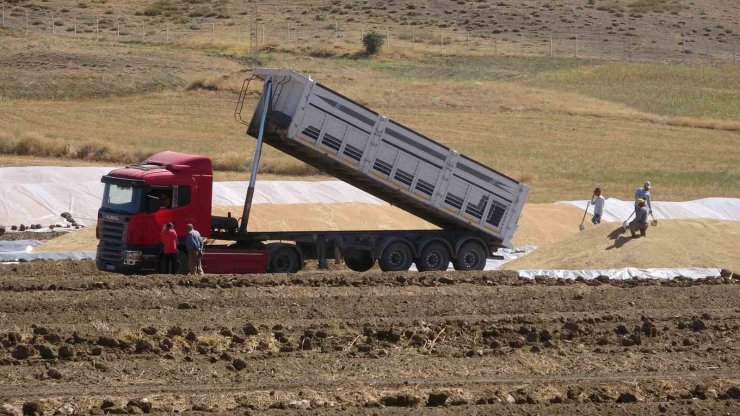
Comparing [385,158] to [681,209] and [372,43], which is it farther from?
[372,43]

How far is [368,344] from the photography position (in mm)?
16953

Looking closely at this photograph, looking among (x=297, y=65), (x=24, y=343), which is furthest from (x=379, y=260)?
(x=297, y=65)

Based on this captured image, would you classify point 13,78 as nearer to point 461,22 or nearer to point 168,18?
point 168,18

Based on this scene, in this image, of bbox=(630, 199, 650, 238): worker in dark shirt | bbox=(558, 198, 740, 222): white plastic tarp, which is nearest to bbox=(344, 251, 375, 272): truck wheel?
bbox=(630, 199, 650, 238): worker in dark shirt

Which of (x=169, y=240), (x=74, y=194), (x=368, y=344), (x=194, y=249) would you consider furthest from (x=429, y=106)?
(x=368, y=344)

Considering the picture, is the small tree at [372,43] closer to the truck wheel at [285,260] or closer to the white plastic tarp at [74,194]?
the white plastic tarp at [74,194]

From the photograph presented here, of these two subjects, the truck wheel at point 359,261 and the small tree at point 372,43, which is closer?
the truck wheel at point 359,261

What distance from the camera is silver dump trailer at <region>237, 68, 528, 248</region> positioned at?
84.1 ft

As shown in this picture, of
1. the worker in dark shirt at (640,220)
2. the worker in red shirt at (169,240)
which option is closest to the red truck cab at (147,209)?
the worker in red shirt at (169,240)

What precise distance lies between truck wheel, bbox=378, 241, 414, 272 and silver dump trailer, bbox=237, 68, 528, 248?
0.96 metres

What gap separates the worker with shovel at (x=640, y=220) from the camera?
1057 inches

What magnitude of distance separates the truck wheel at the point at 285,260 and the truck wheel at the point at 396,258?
184cm

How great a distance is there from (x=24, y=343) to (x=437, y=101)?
47035mm

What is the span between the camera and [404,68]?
237 ft
